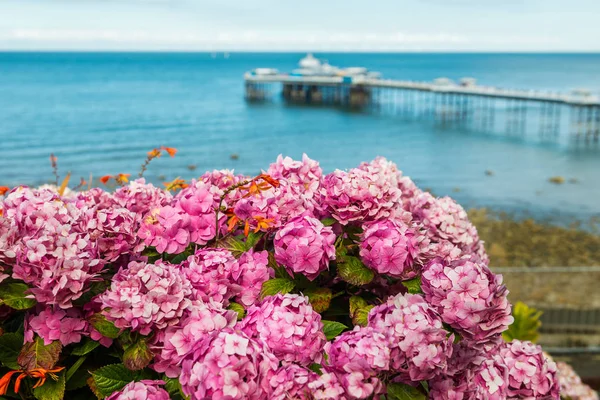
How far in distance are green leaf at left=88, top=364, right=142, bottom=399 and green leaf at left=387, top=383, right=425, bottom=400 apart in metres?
0.68

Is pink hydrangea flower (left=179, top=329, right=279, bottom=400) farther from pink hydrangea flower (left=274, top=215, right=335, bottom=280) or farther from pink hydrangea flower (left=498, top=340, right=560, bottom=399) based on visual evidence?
pink hydrangea flower (left=498, top=340, right=560, bottom=399)

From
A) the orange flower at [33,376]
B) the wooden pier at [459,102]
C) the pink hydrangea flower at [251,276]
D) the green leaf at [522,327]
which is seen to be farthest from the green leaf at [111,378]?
the wooden pier at [459,102]

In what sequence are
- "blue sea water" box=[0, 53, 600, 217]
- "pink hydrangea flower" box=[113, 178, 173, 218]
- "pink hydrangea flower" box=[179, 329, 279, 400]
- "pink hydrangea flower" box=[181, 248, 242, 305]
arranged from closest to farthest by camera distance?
"pink hydrangea flower" box=[179, 329, 279, 400]
"pink hydrangea flower" box=[181, 248, 242, 305]
"pink hydrangea flower" box=[113, 178, 173, 218]
"blue sea water" box=[0, 53, 600, 217]

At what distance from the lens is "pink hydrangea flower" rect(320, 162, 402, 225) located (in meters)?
1.93

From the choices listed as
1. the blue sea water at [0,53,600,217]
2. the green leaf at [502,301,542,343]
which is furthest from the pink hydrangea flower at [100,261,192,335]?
the blue sea water at [0,53,600,217]

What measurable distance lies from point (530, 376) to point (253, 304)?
91cm

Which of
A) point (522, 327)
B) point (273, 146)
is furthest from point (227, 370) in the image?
point (273, 146)

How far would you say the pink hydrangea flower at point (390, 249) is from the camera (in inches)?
70.0

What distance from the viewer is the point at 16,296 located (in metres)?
1.68

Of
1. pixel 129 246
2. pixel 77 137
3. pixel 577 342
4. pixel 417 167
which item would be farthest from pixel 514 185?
pixel 129 246

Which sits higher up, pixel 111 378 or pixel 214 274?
pixel 214 274

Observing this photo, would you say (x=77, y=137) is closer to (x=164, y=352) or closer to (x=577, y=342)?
(x=577, y=342)

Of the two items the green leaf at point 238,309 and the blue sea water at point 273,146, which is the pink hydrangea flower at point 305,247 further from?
the blue sea water at point 273,146

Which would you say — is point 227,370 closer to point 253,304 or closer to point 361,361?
point 361,361
